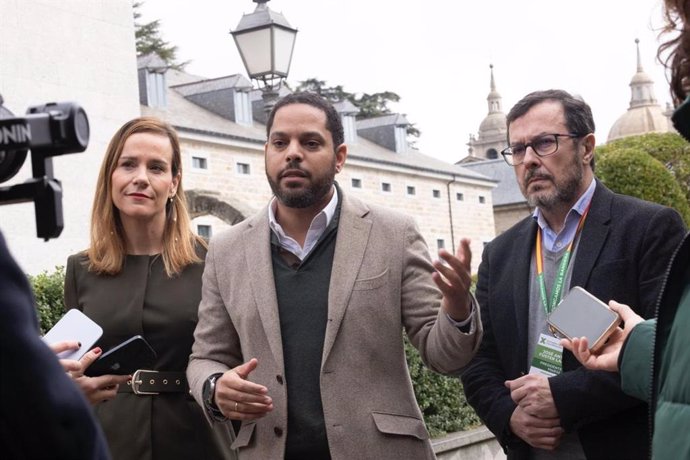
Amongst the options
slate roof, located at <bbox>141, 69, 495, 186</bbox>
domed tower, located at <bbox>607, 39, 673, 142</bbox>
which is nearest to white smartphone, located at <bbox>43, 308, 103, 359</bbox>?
slate roof, located at <bbox>141, 69, 495, 186</bbox>

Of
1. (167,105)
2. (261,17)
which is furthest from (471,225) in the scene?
(261,17)

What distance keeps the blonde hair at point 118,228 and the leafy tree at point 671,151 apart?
46.5 m

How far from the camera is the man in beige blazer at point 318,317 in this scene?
3.89 metres

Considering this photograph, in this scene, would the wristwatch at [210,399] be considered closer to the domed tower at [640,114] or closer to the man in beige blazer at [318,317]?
the man in beige blazer at [318,317]

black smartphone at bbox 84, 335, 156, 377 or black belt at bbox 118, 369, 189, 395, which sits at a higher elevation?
black smartphone at bbox 84, 335, 156, 377

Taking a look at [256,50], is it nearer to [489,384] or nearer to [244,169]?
[489,384]

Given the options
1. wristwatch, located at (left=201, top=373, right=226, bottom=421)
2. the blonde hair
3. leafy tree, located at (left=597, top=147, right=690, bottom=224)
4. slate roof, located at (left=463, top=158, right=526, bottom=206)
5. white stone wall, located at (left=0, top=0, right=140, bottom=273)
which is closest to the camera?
wristwatch, located at (left=201, top=373, right=226, bottom=421)

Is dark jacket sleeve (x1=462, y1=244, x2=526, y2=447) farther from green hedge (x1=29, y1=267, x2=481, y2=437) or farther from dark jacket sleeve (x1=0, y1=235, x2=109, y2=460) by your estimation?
green hedge (x1=29, y1=267, x2=481, y2=437)

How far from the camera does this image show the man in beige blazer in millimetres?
3887

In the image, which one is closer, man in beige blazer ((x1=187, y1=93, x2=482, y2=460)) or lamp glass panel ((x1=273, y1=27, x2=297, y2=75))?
man in beige blazer ((x1=187, y1=93, x2=482, y2=460))

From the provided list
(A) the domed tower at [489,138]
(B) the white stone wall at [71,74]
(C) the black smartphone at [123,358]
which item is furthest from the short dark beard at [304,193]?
(A) the domed tower at [489,138]

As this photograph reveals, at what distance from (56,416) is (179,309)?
308 cm

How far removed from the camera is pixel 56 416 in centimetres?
148

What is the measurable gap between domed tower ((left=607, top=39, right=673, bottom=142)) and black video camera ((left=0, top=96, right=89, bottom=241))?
13687cm
